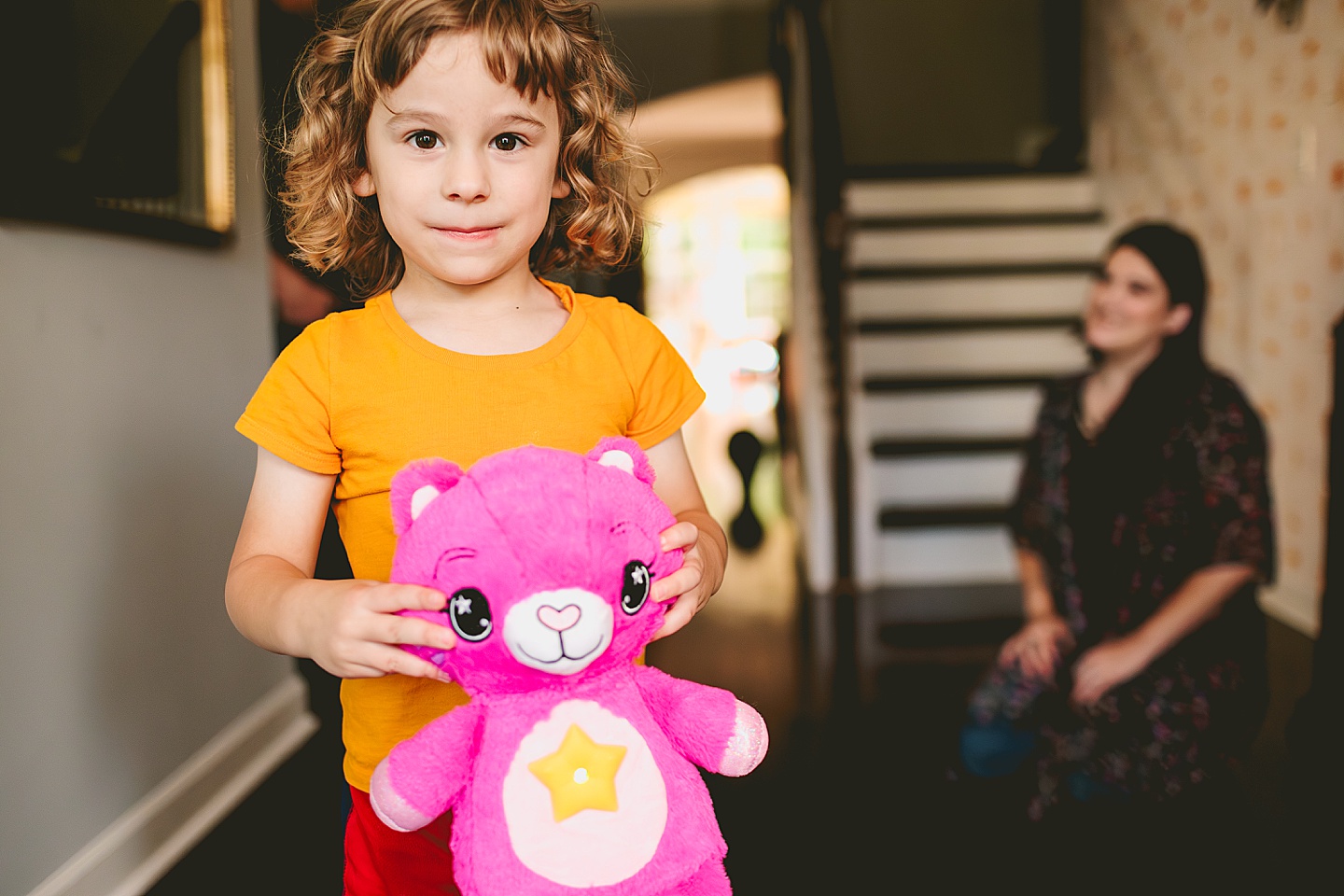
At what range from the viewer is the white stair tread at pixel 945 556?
12.6ft

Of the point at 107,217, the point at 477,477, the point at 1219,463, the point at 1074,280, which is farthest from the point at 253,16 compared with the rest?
the point at 1074,280

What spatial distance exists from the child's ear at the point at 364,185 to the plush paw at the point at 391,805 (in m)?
0.46

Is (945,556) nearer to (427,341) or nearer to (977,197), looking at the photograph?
(977,197)

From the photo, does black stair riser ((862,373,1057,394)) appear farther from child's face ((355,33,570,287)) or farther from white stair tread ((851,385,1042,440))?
child's face ((355,33,570,287))

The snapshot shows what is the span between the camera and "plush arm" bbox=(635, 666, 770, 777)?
2.34 ft

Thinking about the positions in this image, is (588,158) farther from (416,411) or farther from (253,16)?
(253,16)

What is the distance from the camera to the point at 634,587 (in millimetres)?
649

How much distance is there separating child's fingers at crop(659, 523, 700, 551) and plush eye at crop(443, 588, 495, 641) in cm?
12

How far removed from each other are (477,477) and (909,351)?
3915mm

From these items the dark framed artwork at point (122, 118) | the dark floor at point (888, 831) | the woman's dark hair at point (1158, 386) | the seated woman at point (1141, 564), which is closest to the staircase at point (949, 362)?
the dark floor at point (888, 831)

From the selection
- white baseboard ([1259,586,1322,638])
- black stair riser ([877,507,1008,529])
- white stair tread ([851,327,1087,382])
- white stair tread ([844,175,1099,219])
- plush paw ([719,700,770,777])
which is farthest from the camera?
→ white stair tread ([844,175,1099,219])

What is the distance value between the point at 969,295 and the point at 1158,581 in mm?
2866

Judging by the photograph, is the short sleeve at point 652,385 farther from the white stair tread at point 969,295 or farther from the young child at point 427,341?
the white stair tread at point 969,295

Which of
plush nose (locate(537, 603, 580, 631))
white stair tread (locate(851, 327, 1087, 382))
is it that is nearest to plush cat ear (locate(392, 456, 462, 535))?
plush nose (locate(537, 603, 580, 631))
